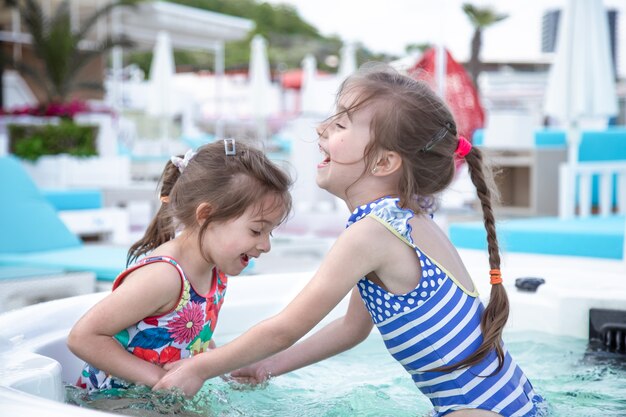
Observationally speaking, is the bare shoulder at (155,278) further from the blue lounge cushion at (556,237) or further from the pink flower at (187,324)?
the blue lounge cushion at (556,237)

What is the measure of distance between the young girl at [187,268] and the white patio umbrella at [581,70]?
4.43 m

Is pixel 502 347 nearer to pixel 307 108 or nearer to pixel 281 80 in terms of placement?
pixel 307 108

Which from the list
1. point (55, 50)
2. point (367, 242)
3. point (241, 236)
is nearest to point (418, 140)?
point (367, 242)

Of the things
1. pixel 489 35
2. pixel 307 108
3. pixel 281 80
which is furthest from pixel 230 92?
pixel 307 108

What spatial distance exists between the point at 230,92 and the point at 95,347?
26621 millimetres

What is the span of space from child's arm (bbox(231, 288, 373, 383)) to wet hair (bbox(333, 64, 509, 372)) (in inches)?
13.8

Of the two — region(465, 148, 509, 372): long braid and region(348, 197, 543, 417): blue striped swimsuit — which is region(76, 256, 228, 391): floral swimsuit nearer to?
region(348, 197, 543, 417): blue striped swimsuit

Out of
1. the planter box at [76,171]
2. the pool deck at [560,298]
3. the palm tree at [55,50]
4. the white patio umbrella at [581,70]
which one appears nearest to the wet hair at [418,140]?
the pool deck at [560,298]

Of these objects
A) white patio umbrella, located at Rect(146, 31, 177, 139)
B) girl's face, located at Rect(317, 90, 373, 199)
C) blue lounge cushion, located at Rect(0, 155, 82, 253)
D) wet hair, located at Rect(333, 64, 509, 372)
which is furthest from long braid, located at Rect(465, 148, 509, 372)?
white patio umbrella, located at Rect(146, 31, 177, 139)

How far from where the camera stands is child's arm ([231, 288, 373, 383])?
6.72ft

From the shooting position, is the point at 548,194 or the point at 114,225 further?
the point at 548,194

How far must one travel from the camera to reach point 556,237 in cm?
396

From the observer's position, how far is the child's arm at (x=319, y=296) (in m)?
1.63

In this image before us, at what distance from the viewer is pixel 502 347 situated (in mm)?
1812
